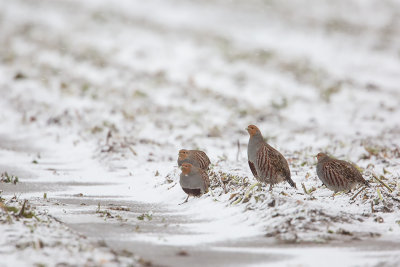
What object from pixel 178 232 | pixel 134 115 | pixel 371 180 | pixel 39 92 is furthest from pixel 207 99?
pixel 178 232

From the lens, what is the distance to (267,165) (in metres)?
5.79

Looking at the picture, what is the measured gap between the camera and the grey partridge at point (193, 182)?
5.82 m

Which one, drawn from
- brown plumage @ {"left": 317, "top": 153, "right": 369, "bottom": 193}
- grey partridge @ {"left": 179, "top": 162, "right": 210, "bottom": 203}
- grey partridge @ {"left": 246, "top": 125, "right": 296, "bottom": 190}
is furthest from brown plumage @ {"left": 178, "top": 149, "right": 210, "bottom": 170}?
brown plumage @ {"left": 317, "top": 153, "right": 369, "bottom": 193}

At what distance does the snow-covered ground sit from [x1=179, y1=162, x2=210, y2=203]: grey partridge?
0.13m

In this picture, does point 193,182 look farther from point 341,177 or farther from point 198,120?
point 198,120

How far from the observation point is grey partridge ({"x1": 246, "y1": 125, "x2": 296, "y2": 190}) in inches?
228

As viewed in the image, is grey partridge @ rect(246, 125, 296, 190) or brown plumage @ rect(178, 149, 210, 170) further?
brown plumage @ rect(178, 149, 210, 170)

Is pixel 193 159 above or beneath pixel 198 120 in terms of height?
beneath

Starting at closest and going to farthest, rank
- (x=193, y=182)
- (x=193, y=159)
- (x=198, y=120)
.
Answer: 1. (x=193, y=182)
2. (x=193, y=159)
3. (x=198, y=120)

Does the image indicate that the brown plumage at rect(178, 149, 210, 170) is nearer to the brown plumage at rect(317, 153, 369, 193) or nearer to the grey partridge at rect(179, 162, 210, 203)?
the grey partridge at rect(179, 162, 210, 203)

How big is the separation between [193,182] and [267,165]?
31.2 inches

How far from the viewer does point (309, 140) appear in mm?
11109

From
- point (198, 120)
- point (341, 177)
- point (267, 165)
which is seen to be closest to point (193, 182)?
point (267, 165)

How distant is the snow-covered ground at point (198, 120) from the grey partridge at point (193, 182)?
5.0 inches
